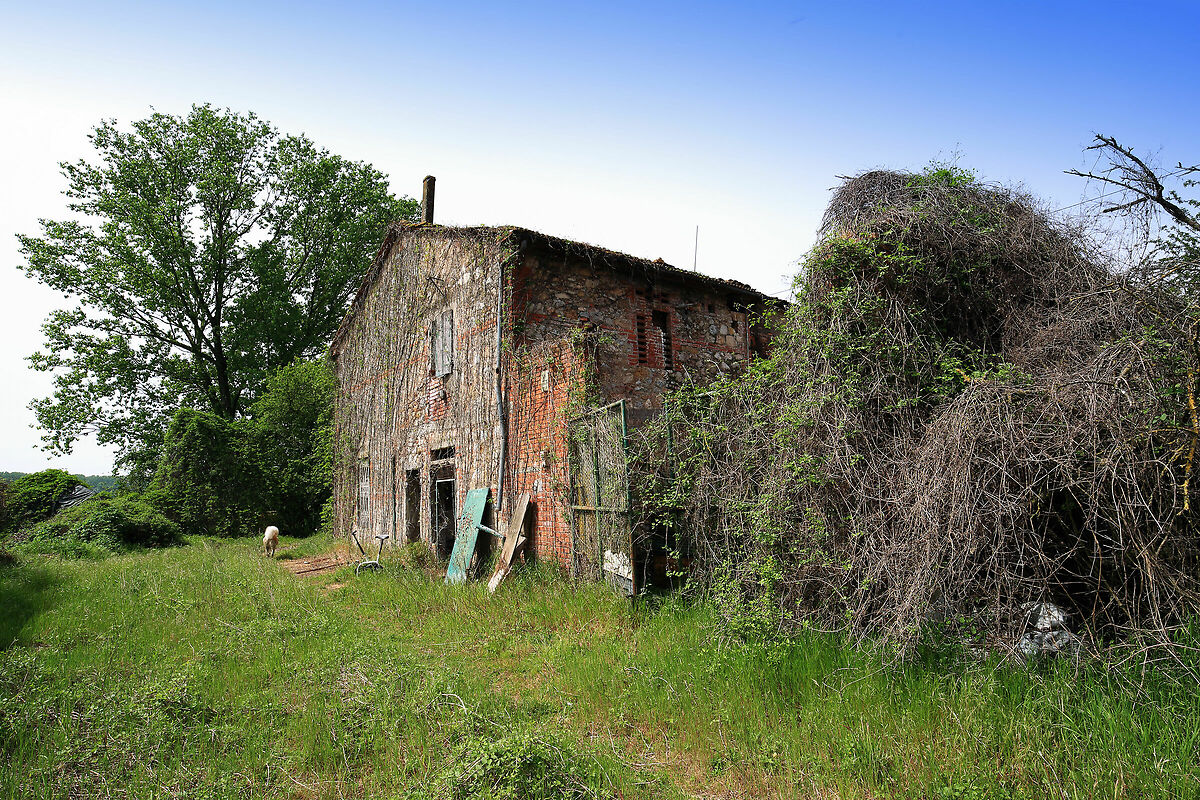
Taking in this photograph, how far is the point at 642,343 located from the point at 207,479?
16.9 metres

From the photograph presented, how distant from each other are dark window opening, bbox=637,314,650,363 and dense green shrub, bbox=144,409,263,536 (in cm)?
1616

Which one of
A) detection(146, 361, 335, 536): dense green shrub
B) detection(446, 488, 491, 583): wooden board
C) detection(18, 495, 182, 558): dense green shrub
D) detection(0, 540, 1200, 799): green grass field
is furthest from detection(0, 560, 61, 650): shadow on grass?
detection(146, 361, 335, 536): dense green shrub

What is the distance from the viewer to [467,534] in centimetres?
953

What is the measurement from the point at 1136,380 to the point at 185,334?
27559mm

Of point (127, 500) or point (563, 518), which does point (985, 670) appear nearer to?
point (563, 518)

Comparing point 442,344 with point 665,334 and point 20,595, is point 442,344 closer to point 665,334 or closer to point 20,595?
point 665,334

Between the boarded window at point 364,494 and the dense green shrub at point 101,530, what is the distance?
21.3ft

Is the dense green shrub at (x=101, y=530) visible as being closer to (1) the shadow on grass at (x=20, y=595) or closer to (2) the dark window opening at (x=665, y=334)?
(1) the shadow on grass at (x=20, y=595)

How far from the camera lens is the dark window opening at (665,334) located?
1075cm

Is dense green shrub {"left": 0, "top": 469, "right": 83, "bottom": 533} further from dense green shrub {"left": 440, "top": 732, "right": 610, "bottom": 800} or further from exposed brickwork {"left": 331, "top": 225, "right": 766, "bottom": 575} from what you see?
dense green shrub {"left": 440, "top": 732, "right": 610, "bottom": 800}

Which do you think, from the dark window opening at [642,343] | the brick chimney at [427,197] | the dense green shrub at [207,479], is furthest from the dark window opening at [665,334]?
the dense green shrub at [207,479]

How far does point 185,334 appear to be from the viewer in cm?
2362

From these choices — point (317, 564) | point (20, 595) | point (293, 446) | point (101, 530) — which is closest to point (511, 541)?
point (20, 595)

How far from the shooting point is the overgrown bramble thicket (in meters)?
3.95
